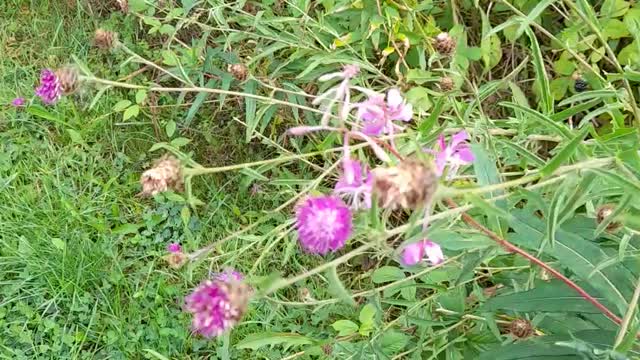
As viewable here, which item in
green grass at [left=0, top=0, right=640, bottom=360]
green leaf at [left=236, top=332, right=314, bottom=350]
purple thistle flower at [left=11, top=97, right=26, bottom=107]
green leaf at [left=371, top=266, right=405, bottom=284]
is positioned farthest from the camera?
purple thistle flower at [left=11, top=97, right=26, bottom=107]

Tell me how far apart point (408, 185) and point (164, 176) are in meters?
0.32

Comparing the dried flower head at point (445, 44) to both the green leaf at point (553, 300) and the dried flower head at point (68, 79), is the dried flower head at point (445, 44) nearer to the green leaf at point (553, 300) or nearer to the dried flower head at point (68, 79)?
the green leaf at point (553, 300)

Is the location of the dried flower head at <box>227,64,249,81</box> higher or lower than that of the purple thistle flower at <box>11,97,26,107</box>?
higher

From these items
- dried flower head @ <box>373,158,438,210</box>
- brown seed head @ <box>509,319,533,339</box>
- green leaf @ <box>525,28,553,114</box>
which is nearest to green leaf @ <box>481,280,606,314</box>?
brown seed head @ <box>509,319,533,339</box>

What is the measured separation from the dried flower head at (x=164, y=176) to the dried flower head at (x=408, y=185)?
27 centimetres

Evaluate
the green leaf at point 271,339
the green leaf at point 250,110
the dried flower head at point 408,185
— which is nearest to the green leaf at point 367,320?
the green leaf at point 271,339

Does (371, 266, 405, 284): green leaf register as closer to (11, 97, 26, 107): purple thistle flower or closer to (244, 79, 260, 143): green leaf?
(244, 79, 260, 143): green leaf

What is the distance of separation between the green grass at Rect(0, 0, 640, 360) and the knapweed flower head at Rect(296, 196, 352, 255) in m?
0.57

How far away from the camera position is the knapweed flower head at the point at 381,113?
31.5 inches

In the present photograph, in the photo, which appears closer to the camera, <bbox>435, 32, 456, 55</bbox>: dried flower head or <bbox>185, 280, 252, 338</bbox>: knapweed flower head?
<bbox>185, 280, 252, 338</bbox>: knapweed flower head

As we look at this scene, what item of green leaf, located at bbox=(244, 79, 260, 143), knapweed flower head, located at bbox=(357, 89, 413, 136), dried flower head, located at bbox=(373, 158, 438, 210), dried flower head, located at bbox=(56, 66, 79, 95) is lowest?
green leaf, located at bbox=(244, 79, 260, 143)

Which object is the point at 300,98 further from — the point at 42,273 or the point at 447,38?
the point at 42,273

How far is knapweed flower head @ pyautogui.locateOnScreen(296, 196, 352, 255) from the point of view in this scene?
29.6 inches

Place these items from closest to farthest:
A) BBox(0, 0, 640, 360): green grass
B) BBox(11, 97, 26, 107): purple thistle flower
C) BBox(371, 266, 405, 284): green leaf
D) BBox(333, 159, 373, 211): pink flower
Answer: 1. BBox(333, 159, 373, 211): pink flower
2. BBox(0, 0, 640, 360): green grass
3. BBox(371, 266, 405, 284): green leaf
4. BBox(11, 97, 26, 107): purple thistle flower
